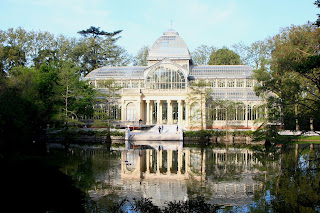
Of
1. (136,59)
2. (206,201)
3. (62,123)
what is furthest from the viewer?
(136,59)

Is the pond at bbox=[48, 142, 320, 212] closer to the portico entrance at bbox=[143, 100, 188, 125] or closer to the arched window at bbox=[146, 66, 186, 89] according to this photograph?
the portico entrance at bbox=[143, 100, 188, 125]

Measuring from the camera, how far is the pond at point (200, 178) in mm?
14086

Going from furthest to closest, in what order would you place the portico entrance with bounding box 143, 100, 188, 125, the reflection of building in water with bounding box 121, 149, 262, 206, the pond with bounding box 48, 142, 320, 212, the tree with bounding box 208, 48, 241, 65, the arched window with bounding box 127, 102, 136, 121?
the tree with bounding box 208, 48, 241, 65 < the arched window with bounding box 127, 102, 136, 121 < the portico entrance with bounding box 143, 100, 188, 125 < the reflection of building in water with bounding box 121, 149, 262, 206 < the pond with bounding box 48, 142, 320, 212

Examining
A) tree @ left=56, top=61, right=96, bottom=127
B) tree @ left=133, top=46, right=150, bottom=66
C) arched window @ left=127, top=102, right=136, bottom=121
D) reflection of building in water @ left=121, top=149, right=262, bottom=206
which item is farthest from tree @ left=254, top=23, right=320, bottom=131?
tree @ left=133, top=46, right=150, bottom=66

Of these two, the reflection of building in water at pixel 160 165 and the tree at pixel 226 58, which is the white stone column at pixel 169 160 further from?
the tree at pixel 226 58

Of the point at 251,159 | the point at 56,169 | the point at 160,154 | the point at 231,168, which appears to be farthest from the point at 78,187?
the point at 251,159

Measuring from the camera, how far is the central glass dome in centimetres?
5519

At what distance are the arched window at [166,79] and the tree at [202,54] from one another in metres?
26.3

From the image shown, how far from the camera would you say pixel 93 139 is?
4056 cm

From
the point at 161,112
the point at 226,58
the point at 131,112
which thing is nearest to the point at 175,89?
the point at 161,112

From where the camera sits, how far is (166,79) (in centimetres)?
5150

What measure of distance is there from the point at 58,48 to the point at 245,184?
188ft

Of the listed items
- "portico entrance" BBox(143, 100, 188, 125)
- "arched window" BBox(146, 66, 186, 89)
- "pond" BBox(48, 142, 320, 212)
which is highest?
"arched window" BBox(146, 66, 186, 89)

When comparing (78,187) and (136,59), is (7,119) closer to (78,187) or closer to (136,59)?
(78,187)
